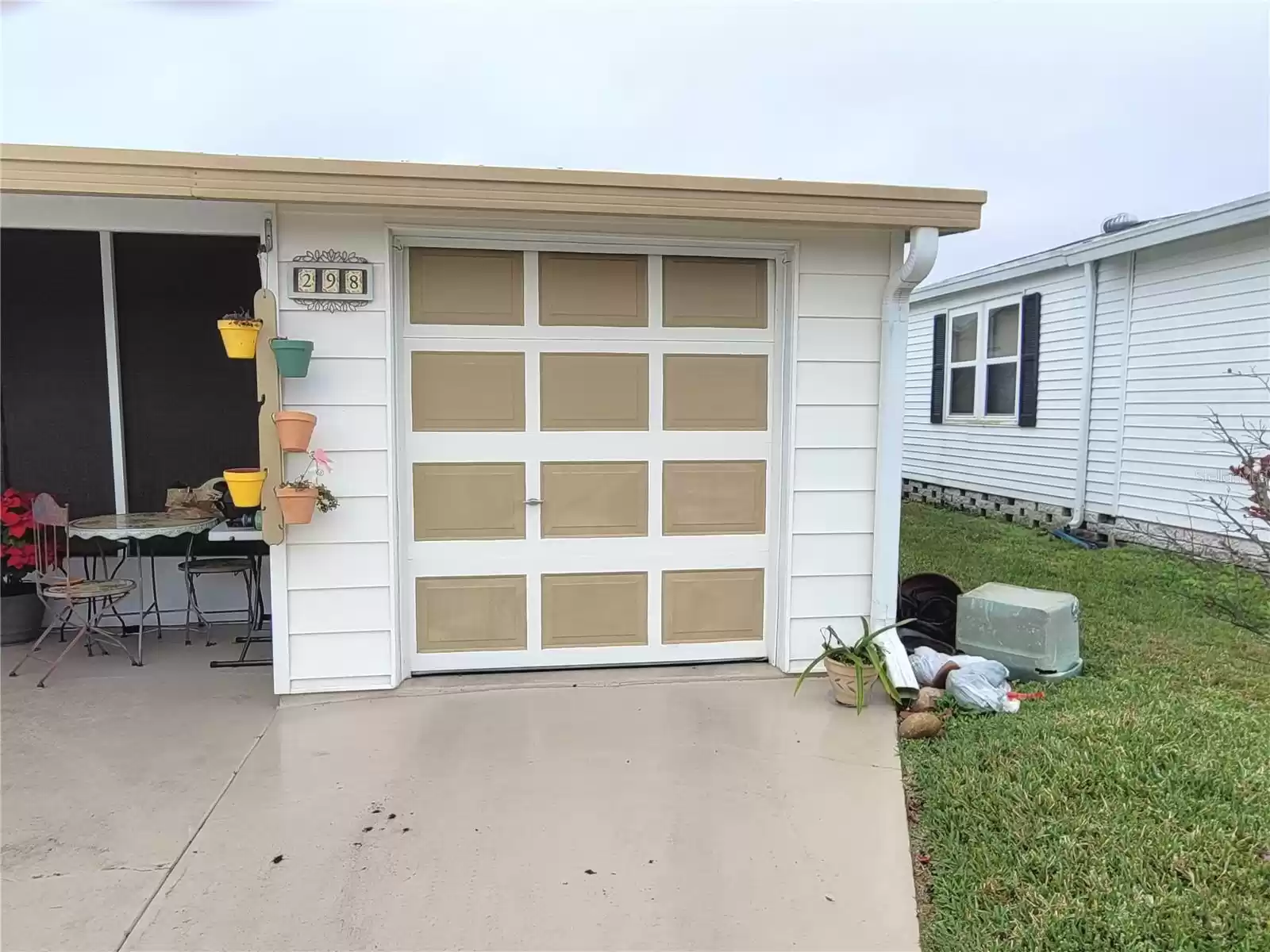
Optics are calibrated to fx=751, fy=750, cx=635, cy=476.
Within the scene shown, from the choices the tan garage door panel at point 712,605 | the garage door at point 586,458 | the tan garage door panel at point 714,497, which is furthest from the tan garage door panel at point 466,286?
the tan garage door panel at point 712,605

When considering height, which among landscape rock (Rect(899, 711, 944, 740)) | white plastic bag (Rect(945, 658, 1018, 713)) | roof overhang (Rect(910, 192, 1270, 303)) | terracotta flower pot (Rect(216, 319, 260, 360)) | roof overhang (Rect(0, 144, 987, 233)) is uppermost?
roof overhang (Rect(910, 192, 1270, 303))

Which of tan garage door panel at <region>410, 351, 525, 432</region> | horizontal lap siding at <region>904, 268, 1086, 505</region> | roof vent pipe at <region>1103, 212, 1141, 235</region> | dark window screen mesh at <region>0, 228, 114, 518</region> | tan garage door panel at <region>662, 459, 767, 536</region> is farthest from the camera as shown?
roof vent pipe at <region>1103, 212, 1141, 235</region>

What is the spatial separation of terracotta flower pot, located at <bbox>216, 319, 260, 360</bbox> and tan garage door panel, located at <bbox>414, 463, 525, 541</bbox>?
0.93 m

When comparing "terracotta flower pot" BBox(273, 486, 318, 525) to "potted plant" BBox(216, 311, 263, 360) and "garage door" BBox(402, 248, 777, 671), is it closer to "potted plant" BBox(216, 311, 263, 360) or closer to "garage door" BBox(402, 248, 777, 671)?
"garage door" BBox(402, 248, 777, 671)

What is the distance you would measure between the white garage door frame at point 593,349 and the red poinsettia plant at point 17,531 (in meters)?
2.11

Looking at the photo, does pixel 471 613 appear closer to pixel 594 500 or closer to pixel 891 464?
pixel 594 500

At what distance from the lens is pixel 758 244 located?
384 cm

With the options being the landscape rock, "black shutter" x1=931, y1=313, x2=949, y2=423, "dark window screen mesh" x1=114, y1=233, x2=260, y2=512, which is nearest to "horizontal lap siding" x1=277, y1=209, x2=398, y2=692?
"dark window screen mesh" x1=114, y1=233, x2=260, y2=512

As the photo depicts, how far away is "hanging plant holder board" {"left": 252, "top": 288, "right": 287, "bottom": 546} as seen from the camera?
3.37m

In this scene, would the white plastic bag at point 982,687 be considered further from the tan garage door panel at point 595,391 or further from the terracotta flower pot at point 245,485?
the terracotta flower pot at point 245,485

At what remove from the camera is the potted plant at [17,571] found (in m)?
4.05

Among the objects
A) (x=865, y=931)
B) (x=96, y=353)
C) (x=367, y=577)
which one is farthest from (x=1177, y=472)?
(x=96, y=353)

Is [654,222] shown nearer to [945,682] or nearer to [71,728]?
[945,682]

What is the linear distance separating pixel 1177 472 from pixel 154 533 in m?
8.02
